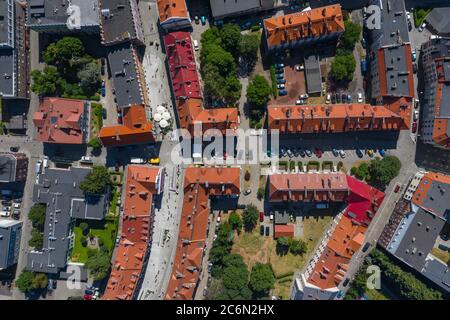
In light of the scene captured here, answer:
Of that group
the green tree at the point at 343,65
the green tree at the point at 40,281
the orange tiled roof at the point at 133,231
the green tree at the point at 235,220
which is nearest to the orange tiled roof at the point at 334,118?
the green tree at the point at 343,65

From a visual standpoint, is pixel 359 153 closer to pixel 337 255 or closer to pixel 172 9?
pixel 337 255

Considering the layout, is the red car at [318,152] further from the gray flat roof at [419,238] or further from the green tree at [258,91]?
the gray flat roof at [419,238]

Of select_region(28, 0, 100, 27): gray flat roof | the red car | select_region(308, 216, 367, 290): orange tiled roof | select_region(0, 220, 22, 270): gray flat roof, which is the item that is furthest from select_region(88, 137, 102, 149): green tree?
select_region(308, 216, 367, 290): orange tiled roof

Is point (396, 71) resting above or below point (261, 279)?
above

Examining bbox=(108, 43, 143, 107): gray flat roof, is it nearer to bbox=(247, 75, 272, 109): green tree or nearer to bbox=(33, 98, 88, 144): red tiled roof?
bbox=(33, 98, 88, 144): red tiled roof

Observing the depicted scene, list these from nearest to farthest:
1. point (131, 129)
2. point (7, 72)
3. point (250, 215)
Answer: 1. point (131, 129)
2. point (7, 72)
3. point (250, 215)

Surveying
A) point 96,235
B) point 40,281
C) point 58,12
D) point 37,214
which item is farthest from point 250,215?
point 58,12

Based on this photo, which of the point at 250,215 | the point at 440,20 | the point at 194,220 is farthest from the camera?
the point at 250,215
